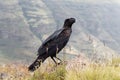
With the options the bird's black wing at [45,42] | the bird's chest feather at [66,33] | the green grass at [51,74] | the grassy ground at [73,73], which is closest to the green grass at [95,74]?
the grassy ground at [73,73]

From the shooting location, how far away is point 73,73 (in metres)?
7.68

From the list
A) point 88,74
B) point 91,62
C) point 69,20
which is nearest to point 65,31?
point 69,20

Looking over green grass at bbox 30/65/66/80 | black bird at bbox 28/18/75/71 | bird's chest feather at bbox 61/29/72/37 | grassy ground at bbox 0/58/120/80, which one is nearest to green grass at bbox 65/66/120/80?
grassy ground at bbox 0/58/120/80

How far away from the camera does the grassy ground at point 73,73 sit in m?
7.28

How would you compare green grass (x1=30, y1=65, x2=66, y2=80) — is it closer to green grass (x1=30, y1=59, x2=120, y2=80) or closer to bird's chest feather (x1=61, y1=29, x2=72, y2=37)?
green grass (x1=30, y1=59, x2=120, y2=80)

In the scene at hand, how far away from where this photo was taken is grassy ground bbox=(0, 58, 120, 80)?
23.9 ft

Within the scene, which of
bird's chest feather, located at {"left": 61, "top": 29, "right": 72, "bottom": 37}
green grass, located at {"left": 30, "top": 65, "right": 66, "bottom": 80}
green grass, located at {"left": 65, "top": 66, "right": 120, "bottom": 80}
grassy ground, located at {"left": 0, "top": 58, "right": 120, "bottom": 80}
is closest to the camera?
green grass, located at {"left": 65, "top": 66, "right": 120, "bottom": 80}

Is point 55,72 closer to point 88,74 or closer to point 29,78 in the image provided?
point 29,78

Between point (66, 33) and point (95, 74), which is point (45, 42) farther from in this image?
point (95, 74)

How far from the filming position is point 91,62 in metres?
8.91

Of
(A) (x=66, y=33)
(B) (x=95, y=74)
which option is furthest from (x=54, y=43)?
(B) (x=95, y=74)

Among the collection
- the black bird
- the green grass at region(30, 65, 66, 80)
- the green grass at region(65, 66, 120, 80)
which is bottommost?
the black bird

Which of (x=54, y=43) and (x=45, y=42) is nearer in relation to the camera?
(x=45, y=42)

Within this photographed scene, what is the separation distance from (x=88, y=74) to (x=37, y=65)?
90.3 inches
